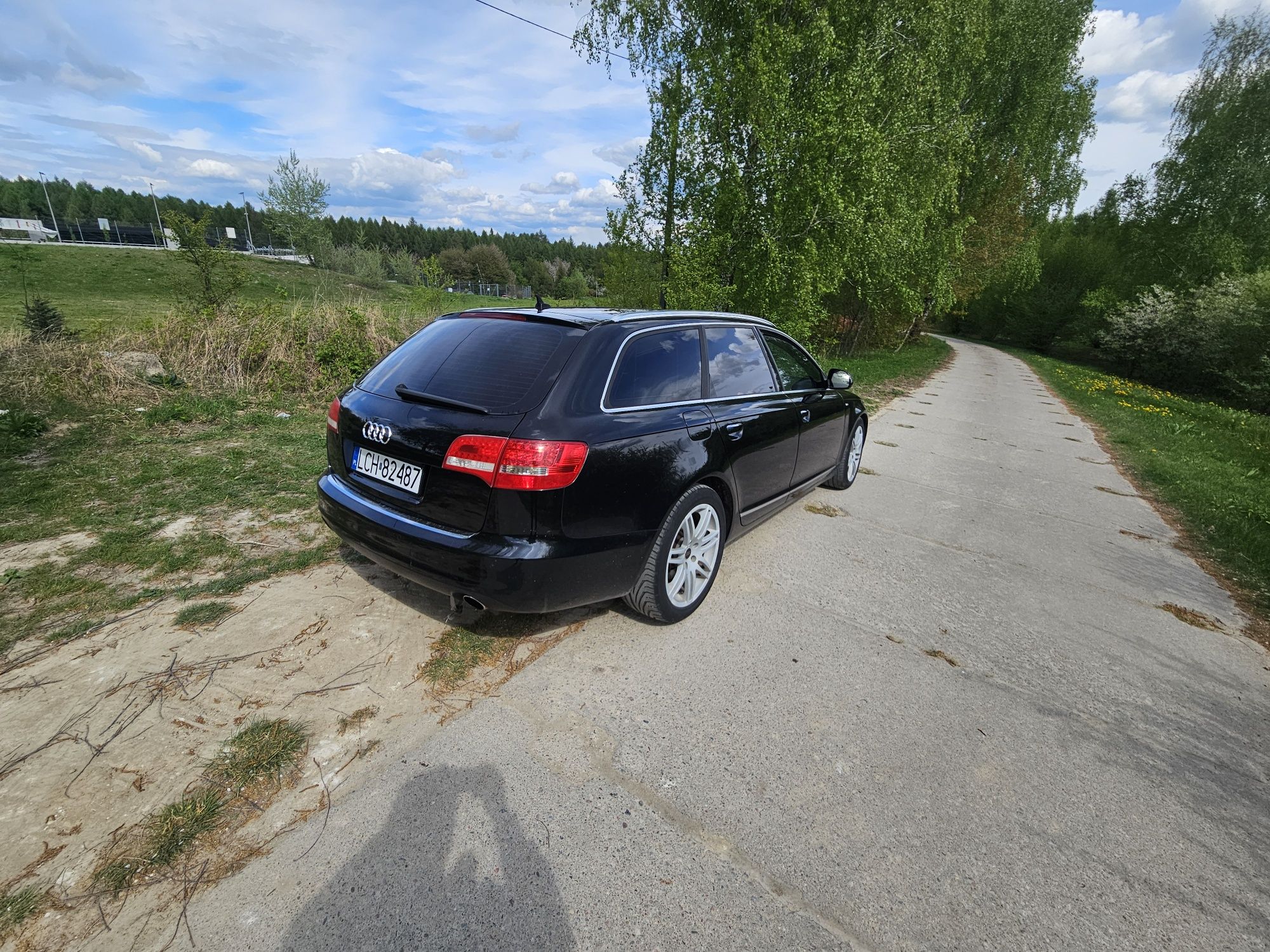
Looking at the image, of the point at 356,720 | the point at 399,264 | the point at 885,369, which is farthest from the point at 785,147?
the point at 399,264

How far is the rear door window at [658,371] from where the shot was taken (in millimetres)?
2803

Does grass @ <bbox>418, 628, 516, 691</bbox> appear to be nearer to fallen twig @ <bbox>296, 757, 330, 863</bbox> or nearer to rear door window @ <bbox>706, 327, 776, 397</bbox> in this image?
fallen twig @ <bbox>296, 757, 330, 863</bbox>

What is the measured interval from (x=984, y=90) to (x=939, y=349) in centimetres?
1162

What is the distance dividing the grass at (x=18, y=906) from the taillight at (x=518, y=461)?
1739mm

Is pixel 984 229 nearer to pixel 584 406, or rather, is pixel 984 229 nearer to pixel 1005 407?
pixel 1005 407

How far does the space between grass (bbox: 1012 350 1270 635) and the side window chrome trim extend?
3590mm

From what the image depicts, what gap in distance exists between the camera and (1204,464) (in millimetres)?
8273

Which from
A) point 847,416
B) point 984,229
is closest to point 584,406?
point 847,416

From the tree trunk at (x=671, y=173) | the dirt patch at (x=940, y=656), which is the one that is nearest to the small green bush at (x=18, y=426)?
the dirt patch at (x=940, y=656)

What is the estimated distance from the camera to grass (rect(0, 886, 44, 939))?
152cm

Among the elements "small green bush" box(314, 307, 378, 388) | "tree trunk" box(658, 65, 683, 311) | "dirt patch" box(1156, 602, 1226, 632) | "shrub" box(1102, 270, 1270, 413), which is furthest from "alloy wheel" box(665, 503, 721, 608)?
"shrub" box(1102, 270, 1270, 413)

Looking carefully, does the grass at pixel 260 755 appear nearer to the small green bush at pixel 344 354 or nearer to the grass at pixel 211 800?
the grass at pixel 211 800

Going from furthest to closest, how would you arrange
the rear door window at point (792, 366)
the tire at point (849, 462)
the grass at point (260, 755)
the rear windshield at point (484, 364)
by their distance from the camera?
the tire at point (849, 462)
the rear door window at point (792, 366)
the rear windshield at point (484, 364)
the grass at point (260, 755)

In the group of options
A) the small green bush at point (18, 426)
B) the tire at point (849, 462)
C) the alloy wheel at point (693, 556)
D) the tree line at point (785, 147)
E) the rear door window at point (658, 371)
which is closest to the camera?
the rear door window at point (658, 371)
